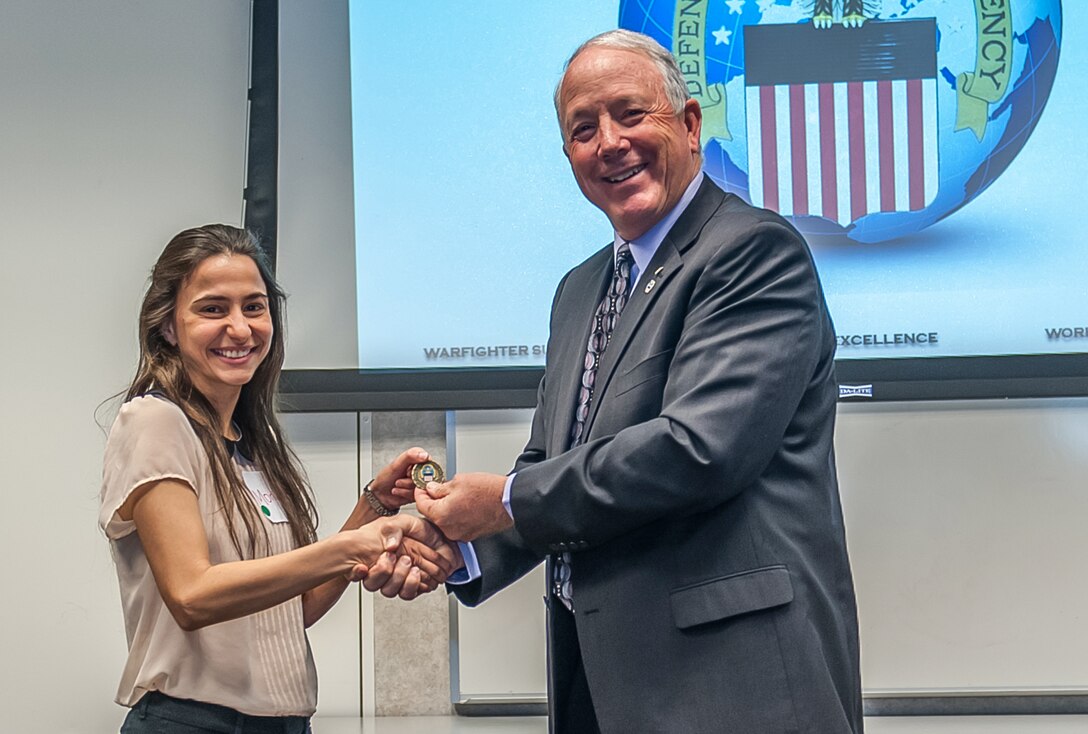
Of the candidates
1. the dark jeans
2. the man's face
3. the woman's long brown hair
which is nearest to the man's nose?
the man's face

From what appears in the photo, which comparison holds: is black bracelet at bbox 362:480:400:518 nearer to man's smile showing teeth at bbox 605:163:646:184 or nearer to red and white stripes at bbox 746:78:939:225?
man's smile showing teeth at bbox 605:163:646:184

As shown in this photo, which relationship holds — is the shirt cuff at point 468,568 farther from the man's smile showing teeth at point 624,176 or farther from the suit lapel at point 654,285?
the man's smile showing teeth at point 624,176

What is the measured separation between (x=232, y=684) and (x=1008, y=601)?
6.85 ft

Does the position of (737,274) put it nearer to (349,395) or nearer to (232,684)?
(232,684)

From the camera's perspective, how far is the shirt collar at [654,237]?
78.7 inches

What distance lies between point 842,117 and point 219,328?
185 cm

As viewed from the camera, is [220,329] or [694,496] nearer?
[694,496]

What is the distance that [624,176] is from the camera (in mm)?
2010

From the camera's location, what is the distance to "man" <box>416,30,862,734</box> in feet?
5.54

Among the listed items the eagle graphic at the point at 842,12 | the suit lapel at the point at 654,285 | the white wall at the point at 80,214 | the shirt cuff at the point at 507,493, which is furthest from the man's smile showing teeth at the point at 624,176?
the white wall at the point at 80,214

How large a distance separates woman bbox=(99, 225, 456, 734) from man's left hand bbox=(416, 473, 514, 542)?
0.15 meters

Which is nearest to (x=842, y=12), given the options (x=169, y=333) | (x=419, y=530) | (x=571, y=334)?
(x=571, y=334)

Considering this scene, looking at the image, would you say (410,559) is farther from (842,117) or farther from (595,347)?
(842,117)

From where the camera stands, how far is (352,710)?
3285 mm
